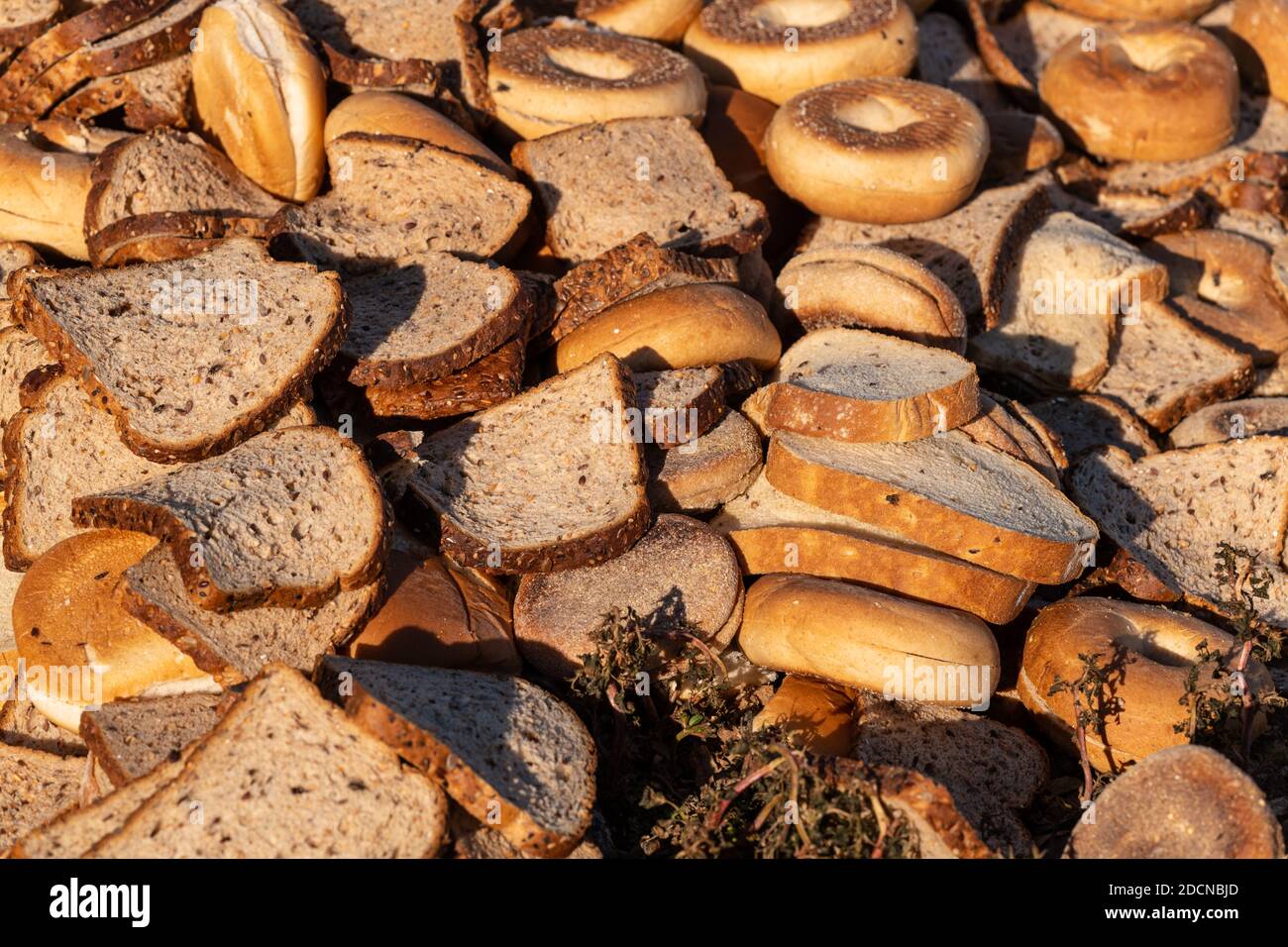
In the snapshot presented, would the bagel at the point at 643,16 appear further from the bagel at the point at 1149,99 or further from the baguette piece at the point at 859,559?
the baguette piece at the point at 859,559

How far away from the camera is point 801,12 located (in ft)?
21.6

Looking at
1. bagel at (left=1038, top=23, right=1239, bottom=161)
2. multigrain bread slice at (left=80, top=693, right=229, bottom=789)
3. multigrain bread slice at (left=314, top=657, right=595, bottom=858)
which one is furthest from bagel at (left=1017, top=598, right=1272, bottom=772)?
bagel at (left=1038, top=23, right=1239, bottom=161)

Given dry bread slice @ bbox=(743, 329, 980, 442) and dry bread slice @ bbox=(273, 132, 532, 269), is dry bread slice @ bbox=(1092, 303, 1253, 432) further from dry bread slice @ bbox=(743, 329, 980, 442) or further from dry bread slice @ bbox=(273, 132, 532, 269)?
A: dry bread slice @ bbox=(273, 132, 532, 269)

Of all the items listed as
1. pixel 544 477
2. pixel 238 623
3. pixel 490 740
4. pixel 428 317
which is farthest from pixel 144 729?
pixel 428 317

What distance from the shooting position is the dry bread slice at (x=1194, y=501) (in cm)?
472

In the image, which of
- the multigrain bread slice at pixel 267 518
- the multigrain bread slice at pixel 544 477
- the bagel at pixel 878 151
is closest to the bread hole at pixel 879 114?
the bagel at pixel 878 151

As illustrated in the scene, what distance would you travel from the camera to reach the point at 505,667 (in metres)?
3.93

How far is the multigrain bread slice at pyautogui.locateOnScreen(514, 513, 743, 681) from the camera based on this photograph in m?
3.97

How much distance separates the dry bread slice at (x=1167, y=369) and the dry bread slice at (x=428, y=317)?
282cm

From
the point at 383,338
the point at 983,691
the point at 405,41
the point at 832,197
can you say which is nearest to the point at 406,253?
the point at 383,338

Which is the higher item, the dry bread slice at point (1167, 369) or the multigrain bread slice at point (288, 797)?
the multigrain bread slice at point (288, 797)

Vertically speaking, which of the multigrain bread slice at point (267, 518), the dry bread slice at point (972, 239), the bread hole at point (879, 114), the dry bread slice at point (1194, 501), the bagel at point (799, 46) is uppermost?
the bagel at point (799, 46)

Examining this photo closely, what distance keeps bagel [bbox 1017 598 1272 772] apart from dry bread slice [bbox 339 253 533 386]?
217cm

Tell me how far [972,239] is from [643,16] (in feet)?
6.91
